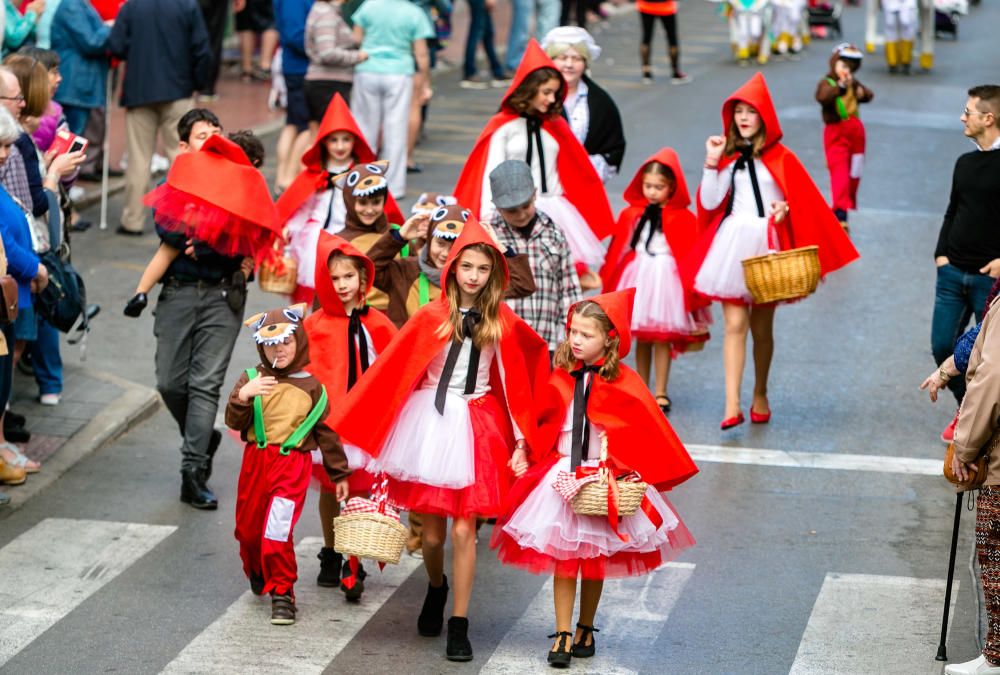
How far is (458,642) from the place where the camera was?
7.54 metres

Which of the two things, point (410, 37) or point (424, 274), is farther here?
point (410, 37)

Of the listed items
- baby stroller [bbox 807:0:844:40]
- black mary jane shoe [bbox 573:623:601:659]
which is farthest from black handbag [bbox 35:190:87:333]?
baby stroller [bbox 807:0:844:40]

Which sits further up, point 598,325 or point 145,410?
point 598,325

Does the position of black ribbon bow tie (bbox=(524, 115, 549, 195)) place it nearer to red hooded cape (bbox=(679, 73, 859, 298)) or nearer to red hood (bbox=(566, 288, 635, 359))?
red hooded cape (bbox=(679, 73, 859, 298))

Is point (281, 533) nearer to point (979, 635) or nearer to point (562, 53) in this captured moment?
point (979, 635)

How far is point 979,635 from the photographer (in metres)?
7.82

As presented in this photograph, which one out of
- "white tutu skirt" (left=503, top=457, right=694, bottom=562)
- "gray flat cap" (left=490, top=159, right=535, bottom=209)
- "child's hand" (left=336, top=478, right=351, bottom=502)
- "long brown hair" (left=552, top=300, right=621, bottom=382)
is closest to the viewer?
"white tutu skirt" (left=503, top=457, right=694, bottom=562)

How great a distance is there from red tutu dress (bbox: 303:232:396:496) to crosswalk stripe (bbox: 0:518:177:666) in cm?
126

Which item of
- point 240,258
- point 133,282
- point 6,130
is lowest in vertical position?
point 133,282

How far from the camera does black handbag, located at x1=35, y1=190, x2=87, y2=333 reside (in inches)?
385

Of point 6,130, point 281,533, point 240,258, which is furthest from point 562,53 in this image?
point 281,533

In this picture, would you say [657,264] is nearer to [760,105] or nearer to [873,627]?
[760,105]

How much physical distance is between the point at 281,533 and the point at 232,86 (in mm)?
16788

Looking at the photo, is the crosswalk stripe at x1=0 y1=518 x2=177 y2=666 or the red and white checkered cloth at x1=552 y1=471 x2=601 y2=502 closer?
the red and white checkered cloth at x1=552 y1=471 x2=601 y2=502
